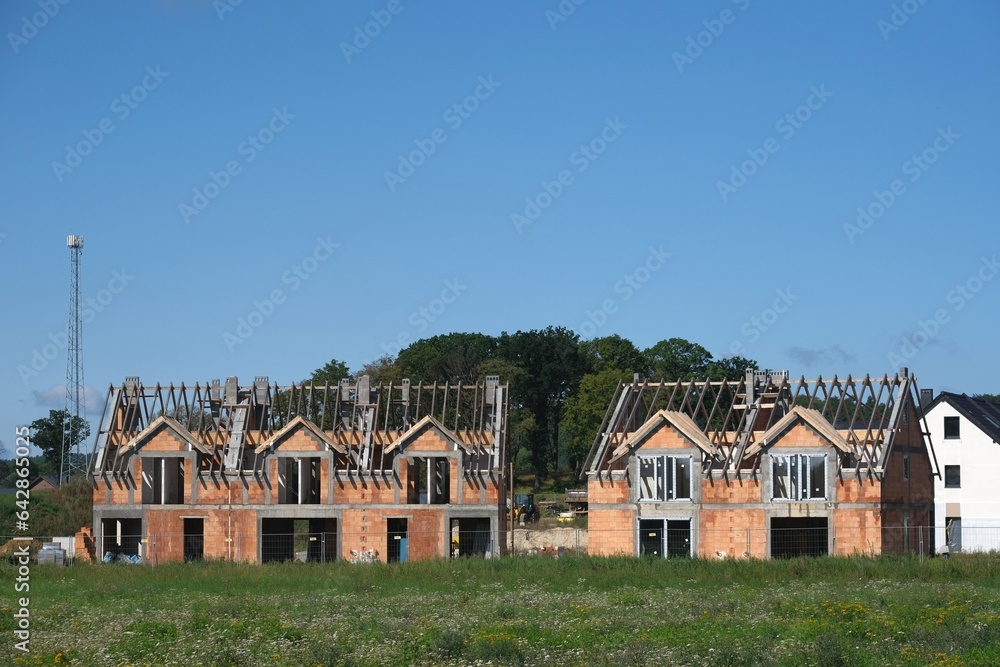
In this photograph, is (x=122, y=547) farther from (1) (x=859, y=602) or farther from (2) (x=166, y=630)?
(1) (x=859, y=602)

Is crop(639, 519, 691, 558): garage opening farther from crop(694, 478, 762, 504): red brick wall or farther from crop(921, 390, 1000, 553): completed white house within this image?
crop(921, 390, 1000, 553): completed white house

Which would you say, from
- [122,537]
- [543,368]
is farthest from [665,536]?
[543,368]

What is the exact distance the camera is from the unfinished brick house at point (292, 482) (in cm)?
5459

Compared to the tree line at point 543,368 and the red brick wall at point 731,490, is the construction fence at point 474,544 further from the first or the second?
the tree line at point 543,368

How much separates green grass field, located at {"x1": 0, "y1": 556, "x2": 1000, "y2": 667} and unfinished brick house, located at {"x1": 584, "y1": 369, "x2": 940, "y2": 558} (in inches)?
370

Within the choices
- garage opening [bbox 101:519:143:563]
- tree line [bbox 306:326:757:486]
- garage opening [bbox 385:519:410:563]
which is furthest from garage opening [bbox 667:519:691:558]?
tree line [bbox 306:326:757:486]

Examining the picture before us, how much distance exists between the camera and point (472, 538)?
5797cm

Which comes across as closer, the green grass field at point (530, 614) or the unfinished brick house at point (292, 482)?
the green grass field at point (530, 614)

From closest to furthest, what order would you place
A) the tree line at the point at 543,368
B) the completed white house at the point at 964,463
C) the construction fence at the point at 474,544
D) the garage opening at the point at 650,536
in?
the construction fence at the point at 474,544 < the garage opening at the point at 650,536 < the completed white house at the point at 964,463 < the tree line at the point at 543,368

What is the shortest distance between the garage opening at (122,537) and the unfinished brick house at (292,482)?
0.17 ft

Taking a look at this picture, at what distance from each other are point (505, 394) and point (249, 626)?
31066 millimetres

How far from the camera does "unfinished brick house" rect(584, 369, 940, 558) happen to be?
49531 mm

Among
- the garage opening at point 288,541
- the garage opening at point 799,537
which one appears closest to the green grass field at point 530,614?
the garage opening at point 799,537

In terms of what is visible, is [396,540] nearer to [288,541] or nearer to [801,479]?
[288,541]
